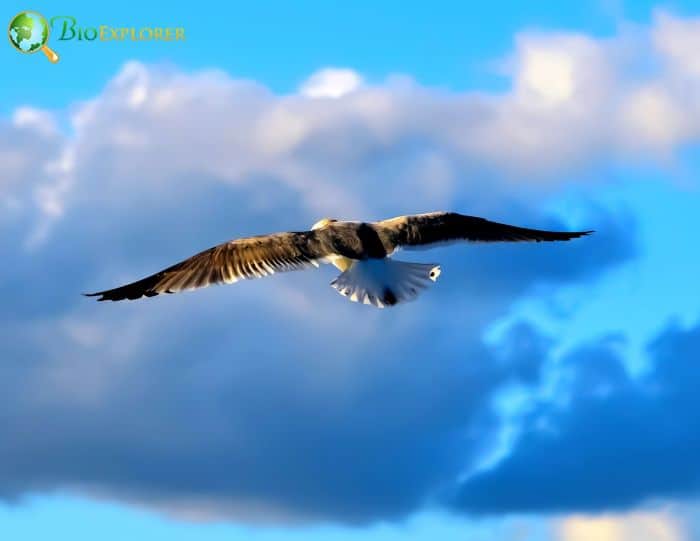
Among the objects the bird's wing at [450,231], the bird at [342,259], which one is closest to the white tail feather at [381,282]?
the bird at [342,259]

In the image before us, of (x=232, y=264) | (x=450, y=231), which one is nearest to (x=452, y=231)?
(x=450, y=231)

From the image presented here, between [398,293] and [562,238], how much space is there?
6.32 m

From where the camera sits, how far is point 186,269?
1407 inches

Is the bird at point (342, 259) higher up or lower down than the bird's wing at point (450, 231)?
lower down

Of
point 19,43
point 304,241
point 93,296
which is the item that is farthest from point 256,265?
point 19,43

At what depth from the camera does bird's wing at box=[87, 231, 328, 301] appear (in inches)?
1378

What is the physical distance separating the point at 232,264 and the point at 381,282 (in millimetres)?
3614

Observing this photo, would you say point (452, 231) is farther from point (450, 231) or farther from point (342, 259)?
point (342, 259)

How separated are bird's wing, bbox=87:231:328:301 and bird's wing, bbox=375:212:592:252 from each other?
1.88 m

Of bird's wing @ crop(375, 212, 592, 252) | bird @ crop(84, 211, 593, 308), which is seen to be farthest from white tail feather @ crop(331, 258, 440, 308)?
bird's wing @ crop(375, 212, 592, 252)

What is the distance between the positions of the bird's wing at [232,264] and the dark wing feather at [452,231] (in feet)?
6.36

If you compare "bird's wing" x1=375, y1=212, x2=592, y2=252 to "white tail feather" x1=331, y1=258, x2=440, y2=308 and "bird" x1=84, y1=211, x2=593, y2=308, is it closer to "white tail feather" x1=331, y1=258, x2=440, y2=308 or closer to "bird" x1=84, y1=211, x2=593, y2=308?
"bird" x1=84, y1=211, x2=593, y2=308

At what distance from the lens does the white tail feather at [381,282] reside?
33875 millimetres

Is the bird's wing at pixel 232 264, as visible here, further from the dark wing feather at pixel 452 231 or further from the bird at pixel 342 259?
the dark wing feather at pixel 452 231
